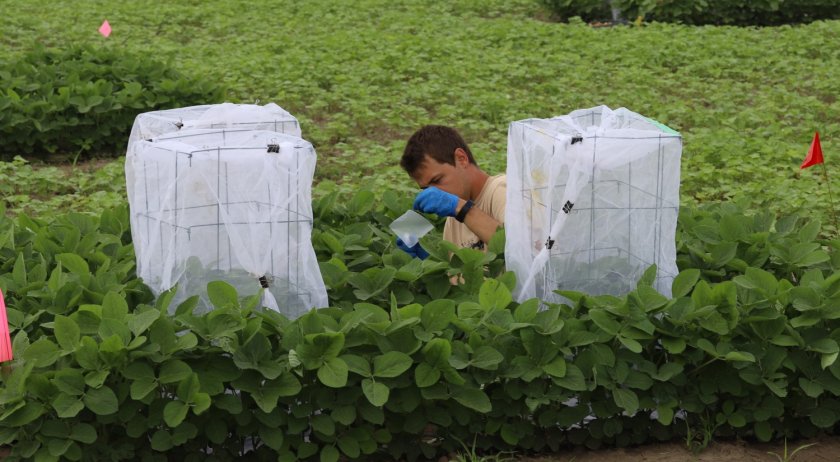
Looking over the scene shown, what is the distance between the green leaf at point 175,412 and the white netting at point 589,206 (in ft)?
3.56

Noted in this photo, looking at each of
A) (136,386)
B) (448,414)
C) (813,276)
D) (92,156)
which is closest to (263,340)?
(136,386)

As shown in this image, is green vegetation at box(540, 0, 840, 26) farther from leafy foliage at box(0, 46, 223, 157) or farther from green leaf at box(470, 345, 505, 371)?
green leaf at box(470, 345, 505, 371)

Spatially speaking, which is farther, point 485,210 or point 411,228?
point 485,210

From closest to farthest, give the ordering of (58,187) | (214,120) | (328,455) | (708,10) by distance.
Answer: (328,455), (214,120), (58,187), (708,10)

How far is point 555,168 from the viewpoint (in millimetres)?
3207

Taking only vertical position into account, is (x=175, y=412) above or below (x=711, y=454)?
above

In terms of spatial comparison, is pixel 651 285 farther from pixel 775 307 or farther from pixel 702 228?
pixel 702 228

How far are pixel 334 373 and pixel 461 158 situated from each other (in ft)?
4.44

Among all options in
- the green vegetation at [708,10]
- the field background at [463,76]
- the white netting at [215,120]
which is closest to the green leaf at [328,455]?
the white netting at [215,120]

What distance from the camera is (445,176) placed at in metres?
3.92

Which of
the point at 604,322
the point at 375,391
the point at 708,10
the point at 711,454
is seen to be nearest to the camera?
the point at 375,391

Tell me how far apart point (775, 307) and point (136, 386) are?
5.76 feet

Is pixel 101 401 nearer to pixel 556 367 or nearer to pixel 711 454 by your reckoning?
pixel 556 367

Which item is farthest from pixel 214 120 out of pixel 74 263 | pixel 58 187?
pixel 58 187
